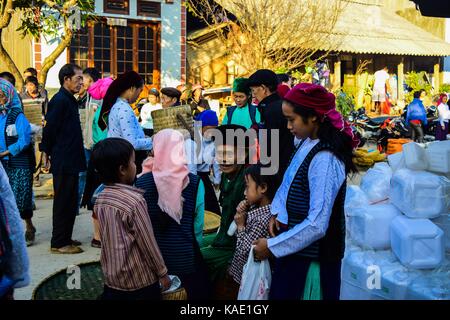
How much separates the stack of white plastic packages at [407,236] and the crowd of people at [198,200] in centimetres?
78

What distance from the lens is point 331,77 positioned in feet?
69.5

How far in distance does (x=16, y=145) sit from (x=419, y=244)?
4.06m

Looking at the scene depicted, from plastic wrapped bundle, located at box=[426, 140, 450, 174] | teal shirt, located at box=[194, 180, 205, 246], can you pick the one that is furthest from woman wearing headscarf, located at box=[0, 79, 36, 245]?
plastic wrapped bundle, located at box=[426, 140, 450, 174]

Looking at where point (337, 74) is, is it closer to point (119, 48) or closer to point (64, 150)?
point (119, 48)

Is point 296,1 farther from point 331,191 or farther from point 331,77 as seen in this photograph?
point 331,191

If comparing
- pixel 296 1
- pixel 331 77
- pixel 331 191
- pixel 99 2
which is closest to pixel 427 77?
pixel 331 77

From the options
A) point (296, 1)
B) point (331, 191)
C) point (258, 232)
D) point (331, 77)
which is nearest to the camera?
point (331, 191)

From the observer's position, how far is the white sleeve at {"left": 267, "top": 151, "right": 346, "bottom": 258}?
262 centimetres

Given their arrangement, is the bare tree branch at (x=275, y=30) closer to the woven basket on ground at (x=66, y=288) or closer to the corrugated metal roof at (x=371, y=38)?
the corrugated metal roof at (x=371, y=38)

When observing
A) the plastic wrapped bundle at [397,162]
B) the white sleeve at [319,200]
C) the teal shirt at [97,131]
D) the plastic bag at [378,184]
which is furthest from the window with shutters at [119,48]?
the white sleeve at [319,200]

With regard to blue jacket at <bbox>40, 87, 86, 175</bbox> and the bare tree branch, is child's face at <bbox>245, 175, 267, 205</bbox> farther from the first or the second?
the bare tree branch

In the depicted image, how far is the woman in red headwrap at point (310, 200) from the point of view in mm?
2695

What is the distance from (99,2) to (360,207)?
13314 millimetres
